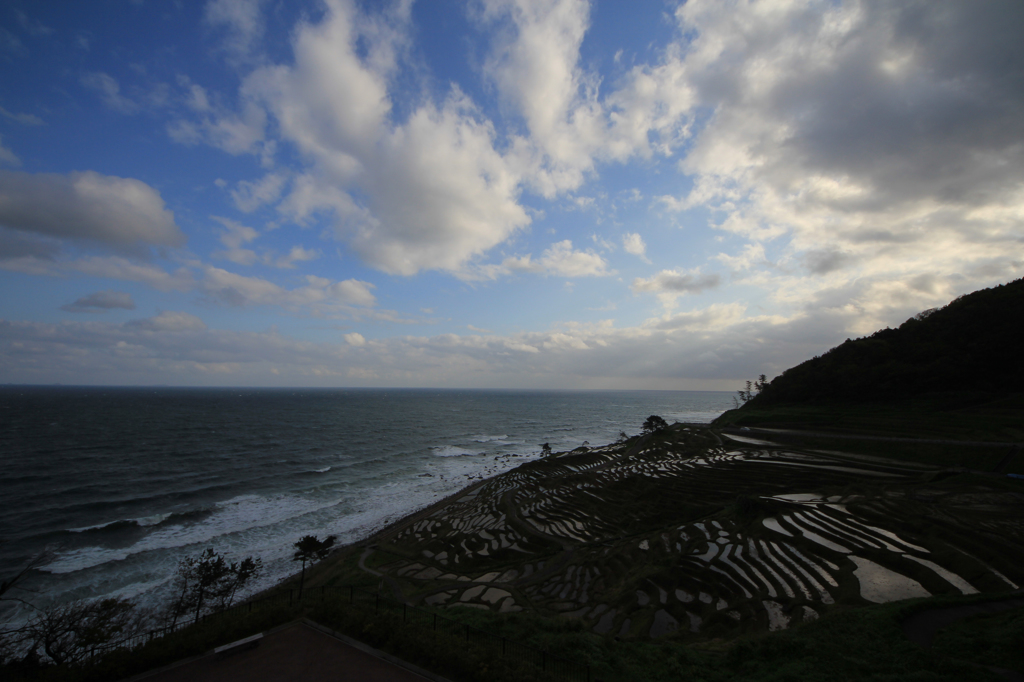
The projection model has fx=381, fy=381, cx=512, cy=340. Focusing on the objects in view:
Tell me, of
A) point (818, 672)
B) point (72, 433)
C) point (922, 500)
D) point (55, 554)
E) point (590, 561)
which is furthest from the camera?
point (72, 433)

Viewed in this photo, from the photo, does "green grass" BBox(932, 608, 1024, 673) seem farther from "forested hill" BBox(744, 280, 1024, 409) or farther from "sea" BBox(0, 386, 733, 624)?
"forested hill" BBox(744, 280, 1024, 409)

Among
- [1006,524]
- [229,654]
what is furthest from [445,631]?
[1006,524]

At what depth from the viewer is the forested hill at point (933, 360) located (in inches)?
2761

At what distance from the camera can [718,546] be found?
28.9m

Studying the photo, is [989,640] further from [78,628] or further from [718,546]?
[78,628]

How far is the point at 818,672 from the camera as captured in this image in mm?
14133

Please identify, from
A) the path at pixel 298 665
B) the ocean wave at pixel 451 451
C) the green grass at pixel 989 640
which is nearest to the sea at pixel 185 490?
the ocean wave at pixel 451 451

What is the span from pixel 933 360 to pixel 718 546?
85249mm

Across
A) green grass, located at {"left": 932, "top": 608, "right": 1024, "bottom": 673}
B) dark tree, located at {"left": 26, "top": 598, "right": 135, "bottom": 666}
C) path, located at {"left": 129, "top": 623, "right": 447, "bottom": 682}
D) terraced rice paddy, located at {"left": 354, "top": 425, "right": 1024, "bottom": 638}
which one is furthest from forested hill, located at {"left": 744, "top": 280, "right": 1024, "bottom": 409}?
dark tree, located at {"left": 26, "top": 598, "right": 135, "bottom": 666}

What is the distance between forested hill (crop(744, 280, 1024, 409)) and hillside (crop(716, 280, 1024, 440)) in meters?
0.13

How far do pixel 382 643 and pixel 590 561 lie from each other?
61.4 feet

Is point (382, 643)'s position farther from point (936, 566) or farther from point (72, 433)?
point (72, 433)

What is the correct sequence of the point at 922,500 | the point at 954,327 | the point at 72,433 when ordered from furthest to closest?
the point at 72,433
the point at 954,327
the point at 922,500

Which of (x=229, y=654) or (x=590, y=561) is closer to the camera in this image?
(x=229, y=654)
